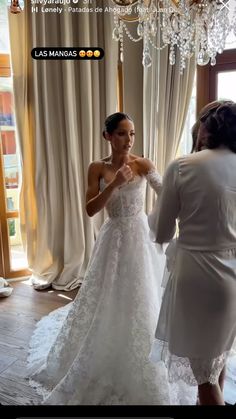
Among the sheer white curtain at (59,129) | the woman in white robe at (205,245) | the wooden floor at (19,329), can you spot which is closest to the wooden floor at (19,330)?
the wooden floor at (19,329)

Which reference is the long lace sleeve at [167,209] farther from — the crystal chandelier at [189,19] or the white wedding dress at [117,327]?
the crystal chandelier at [189,19]

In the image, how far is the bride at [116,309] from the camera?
1542mm

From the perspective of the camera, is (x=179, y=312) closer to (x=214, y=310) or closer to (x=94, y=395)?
(x=214, y=310)

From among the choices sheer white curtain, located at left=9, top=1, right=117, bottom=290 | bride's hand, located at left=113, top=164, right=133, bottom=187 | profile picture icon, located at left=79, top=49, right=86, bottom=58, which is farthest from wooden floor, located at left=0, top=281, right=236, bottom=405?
profile picture icon, located at left=79, top=49, right=86, bottom=58

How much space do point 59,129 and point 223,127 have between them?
2006mm

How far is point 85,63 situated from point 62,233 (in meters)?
1.41

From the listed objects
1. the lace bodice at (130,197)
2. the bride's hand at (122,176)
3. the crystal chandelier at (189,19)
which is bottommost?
the lace bodice at (130,197)

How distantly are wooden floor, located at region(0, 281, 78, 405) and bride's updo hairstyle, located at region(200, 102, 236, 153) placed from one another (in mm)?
1428

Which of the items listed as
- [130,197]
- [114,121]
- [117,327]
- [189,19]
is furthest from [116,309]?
[189,19]

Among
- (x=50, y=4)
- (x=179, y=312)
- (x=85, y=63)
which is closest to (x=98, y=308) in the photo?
(x=179, y=312)

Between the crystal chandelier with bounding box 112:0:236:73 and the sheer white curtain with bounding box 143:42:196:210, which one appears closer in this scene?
the crystal chandelier with bounding box 112:0:236:73

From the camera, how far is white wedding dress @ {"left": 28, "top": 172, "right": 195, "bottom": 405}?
1534 mm

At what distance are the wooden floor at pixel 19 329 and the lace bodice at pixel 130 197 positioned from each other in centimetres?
98

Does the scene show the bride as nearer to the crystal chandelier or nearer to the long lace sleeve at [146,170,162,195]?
the long lace sleeve at [146,170,162,195]
